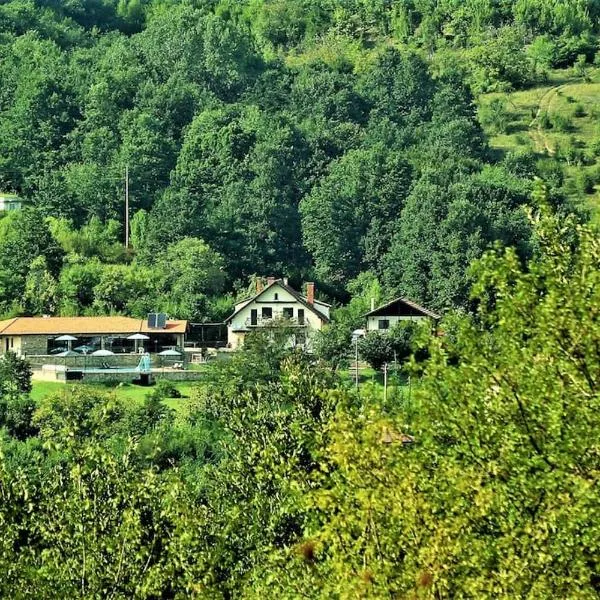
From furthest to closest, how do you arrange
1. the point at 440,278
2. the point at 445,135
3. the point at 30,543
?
the point at 445,135, the point at 440,278, the point at 30,543

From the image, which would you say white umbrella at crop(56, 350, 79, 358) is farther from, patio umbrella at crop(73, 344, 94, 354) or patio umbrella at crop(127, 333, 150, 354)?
patio umbrella at crop(127, 333, 150, 354)

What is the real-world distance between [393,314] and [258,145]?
90.2 feet

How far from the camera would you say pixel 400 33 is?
122 metres

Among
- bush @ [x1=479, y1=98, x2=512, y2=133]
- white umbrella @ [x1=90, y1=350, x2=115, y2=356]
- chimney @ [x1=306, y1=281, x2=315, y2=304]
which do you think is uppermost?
bush @ [x1=479, y1=98, x2=512, y2=133]

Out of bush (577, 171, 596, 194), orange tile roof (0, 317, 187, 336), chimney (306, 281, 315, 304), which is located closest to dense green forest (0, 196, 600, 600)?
orange tile roof (0, 317, 187, 336)

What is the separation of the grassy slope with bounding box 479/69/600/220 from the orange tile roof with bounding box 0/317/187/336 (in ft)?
115

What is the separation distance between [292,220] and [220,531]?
66414 mm

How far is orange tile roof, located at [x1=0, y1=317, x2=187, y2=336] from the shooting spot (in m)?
66.1

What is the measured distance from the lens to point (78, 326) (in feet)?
219

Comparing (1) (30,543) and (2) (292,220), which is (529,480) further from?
(2) (292,220)

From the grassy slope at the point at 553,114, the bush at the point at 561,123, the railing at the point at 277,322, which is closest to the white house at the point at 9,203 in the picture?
the railing at the point at 277,322

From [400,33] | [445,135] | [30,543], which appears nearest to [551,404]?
[30,543]

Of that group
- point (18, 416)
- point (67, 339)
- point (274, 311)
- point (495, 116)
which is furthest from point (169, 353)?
point (495, 116)

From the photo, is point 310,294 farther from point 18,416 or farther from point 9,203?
point 18,416
